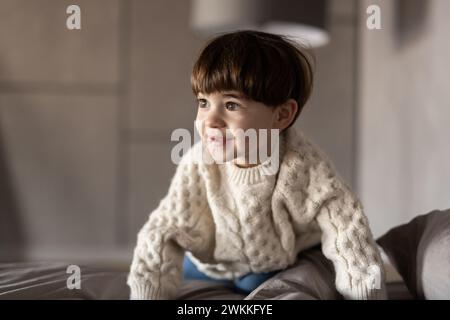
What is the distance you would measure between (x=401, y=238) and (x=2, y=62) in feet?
5.63

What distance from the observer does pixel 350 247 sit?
764mm

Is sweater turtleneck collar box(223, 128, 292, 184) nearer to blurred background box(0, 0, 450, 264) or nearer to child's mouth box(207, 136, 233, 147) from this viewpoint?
child's mouth box(207, 136, 233, 147)

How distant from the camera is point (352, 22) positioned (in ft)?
6.83

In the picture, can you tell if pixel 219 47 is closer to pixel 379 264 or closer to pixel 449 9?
pixel 379 264

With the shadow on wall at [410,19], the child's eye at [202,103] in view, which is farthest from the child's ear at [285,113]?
the shadow on wall at [410,19]

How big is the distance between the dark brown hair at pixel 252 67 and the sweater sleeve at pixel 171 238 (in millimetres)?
178

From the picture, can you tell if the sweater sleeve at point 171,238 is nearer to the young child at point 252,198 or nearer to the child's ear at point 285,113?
the young child at point 252,198

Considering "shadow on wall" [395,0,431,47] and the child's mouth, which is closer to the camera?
the child's mouth

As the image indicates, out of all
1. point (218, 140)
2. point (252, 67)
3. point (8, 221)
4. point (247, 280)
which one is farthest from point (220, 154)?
point (8, 221)

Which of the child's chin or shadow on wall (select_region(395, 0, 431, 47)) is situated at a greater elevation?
shadow on wall (select_region(395, 0, 431, 47))

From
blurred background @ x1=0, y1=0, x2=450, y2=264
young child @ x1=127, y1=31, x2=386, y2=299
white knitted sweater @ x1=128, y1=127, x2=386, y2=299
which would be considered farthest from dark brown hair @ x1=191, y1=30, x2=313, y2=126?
blurred background @ x1=0, y1=0, x2=450, y2=264

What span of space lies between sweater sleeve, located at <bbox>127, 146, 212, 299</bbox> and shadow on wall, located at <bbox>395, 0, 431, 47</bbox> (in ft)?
2.39

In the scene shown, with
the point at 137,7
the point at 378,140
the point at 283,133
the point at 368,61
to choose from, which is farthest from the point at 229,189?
the point at 137,7

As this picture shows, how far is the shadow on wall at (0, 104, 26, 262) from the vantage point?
2.09 m
